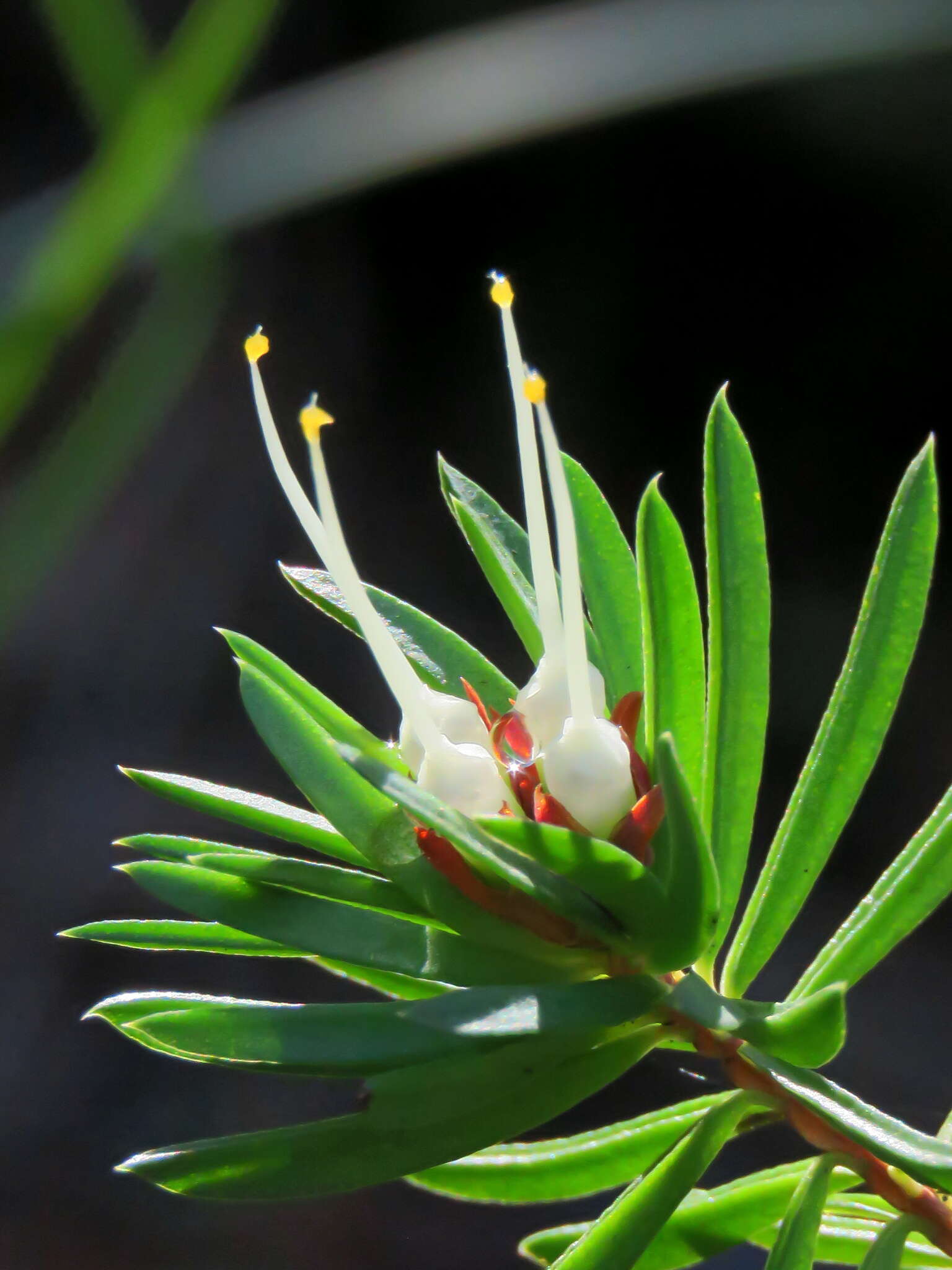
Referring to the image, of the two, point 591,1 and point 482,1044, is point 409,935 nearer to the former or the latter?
point 482,1044

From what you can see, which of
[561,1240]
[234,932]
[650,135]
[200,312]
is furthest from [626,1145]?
[200,312]

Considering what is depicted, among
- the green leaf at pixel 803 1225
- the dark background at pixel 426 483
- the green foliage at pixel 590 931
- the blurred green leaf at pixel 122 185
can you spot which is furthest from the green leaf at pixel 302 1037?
the blurred green leaf at pixel 122 185

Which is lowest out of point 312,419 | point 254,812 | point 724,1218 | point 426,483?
point 724,1218

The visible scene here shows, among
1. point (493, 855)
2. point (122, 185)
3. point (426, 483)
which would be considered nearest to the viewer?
point (493, 855)

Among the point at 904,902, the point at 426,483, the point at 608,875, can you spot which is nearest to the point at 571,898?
the point at 608,875

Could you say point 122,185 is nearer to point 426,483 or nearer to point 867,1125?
point 426,483

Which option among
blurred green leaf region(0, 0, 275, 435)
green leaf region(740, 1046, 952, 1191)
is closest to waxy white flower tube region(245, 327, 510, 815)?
green leaf region(740, 1046, 952, 1191)

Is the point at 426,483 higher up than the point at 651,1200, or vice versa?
the point at 426,483
